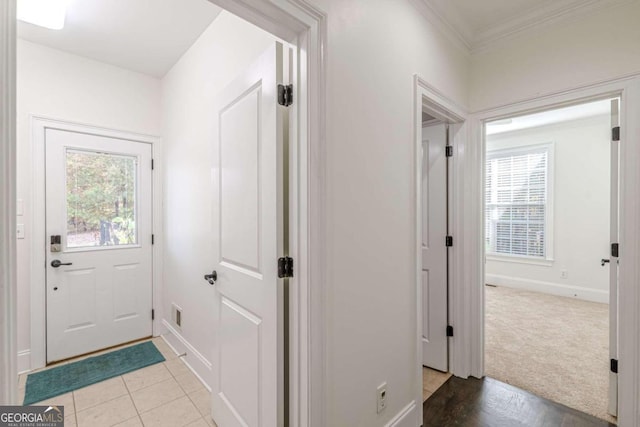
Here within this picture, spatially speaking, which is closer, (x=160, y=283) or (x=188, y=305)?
(x=188, y=305)

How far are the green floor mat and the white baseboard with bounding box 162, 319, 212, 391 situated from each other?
0.15m

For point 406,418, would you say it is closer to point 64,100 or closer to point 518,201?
point 64,100

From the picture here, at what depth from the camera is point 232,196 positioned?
1631mm

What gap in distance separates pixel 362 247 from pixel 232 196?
758mm

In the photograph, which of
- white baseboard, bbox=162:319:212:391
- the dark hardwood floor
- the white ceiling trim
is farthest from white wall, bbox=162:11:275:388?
the dark hardwood floor

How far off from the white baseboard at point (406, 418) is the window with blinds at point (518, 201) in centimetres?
405

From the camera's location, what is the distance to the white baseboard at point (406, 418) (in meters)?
1.62

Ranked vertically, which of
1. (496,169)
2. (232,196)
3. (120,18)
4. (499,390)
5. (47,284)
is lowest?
(499,390)

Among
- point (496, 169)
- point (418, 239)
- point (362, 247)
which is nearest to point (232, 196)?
point (362, 247)

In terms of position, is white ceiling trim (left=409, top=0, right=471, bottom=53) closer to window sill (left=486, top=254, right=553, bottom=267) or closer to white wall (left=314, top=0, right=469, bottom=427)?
white wall (left=314, top=0, right=469, bottom=427)

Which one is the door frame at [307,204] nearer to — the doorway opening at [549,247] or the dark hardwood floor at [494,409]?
the dark hardwood floor at [494,409]

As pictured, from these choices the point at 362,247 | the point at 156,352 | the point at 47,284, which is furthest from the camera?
the point at 156,352

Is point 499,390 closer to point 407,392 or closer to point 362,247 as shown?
point 407,392

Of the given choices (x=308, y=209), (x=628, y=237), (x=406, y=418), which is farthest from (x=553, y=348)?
(x=308, y=209)
